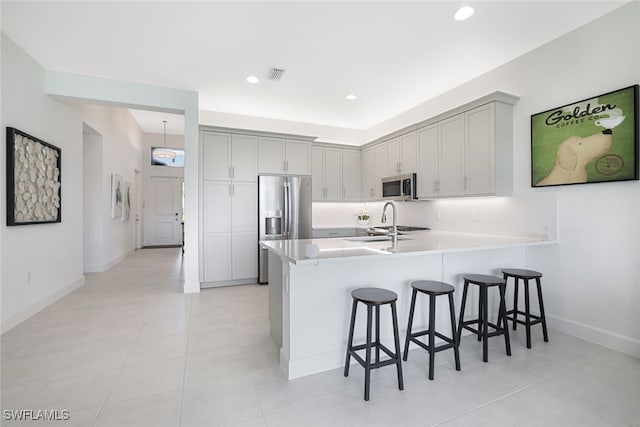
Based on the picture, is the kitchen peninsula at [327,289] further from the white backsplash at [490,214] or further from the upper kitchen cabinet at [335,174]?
the upper kitchen cabinet at [335,174]

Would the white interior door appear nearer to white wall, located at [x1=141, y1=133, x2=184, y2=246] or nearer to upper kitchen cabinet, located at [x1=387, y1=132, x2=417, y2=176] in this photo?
white wall, located at [x1=141, y1=133, x2=184, y2=246]

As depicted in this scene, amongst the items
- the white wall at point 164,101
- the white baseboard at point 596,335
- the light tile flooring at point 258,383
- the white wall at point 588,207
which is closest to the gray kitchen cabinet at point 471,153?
the white wall at point 588,207

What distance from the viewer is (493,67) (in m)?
3.40

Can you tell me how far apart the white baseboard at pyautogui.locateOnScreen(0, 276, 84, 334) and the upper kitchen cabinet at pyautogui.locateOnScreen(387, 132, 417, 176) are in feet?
15.8

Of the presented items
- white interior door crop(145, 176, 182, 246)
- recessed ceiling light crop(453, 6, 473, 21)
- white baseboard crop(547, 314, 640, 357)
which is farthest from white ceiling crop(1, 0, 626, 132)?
white interior door crop(145, 176, 182, 246)

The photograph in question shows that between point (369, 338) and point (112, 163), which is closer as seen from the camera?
point (369, 338)

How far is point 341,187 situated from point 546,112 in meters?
3.21

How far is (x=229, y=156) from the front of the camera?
177 inches

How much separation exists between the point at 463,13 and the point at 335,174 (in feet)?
10.7

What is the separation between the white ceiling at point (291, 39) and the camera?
2.44 meters

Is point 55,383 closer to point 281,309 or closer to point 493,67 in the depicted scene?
point 281,309

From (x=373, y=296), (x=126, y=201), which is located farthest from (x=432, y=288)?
(x=126, y=201)

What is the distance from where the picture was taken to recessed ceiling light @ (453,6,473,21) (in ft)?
7.87

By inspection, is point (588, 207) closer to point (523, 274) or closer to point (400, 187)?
point (523, 274)
